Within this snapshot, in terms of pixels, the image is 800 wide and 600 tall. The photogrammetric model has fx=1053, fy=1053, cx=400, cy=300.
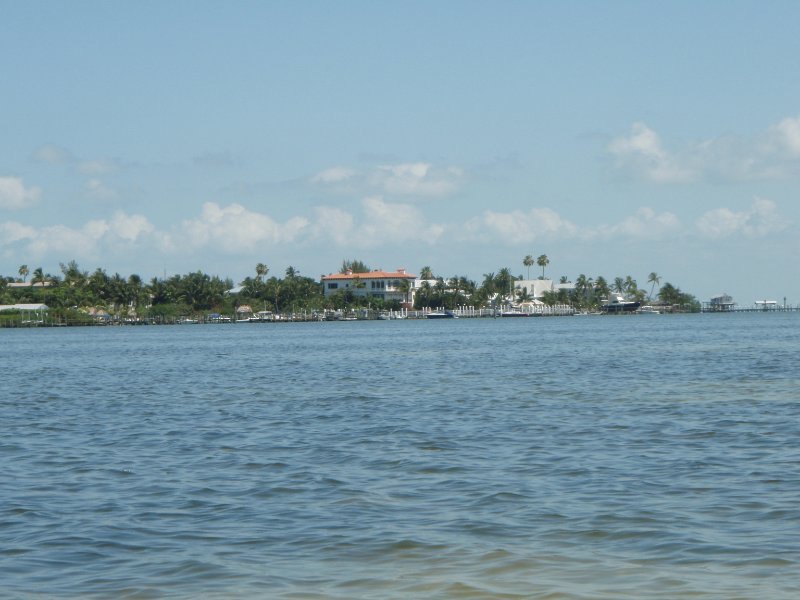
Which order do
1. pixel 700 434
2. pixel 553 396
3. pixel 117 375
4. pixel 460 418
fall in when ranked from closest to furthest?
pixel 700 434
pixel 460 418
pixel 553 396
pixel 117 375

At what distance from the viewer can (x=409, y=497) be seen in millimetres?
15086

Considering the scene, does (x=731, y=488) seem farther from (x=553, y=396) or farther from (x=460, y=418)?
(x=553, y=396)

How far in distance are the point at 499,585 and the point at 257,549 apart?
123 inches

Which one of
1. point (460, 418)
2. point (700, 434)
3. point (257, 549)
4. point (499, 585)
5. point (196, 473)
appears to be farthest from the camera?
point (460, 418)

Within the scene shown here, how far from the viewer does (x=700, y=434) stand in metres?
21.1

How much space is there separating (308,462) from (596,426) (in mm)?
7526

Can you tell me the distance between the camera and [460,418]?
25453 mm

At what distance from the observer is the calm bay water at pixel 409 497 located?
10.9 m

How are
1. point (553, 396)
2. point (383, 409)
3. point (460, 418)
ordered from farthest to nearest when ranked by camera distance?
1. point (553, 396)
2. point (383, 409)
3. point (460, 418)

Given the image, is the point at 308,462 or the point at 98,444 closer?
the point at 308,462

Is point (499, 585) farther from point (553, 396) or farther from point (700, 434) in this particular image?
point (553, 396)

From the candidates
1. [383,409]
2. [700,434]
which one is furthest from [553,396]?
[700,434]

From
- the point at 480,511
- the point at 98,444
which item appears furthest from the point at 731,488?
the point at 98,444

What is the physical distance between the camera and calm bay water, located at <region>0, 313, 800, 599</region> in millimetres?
10867
